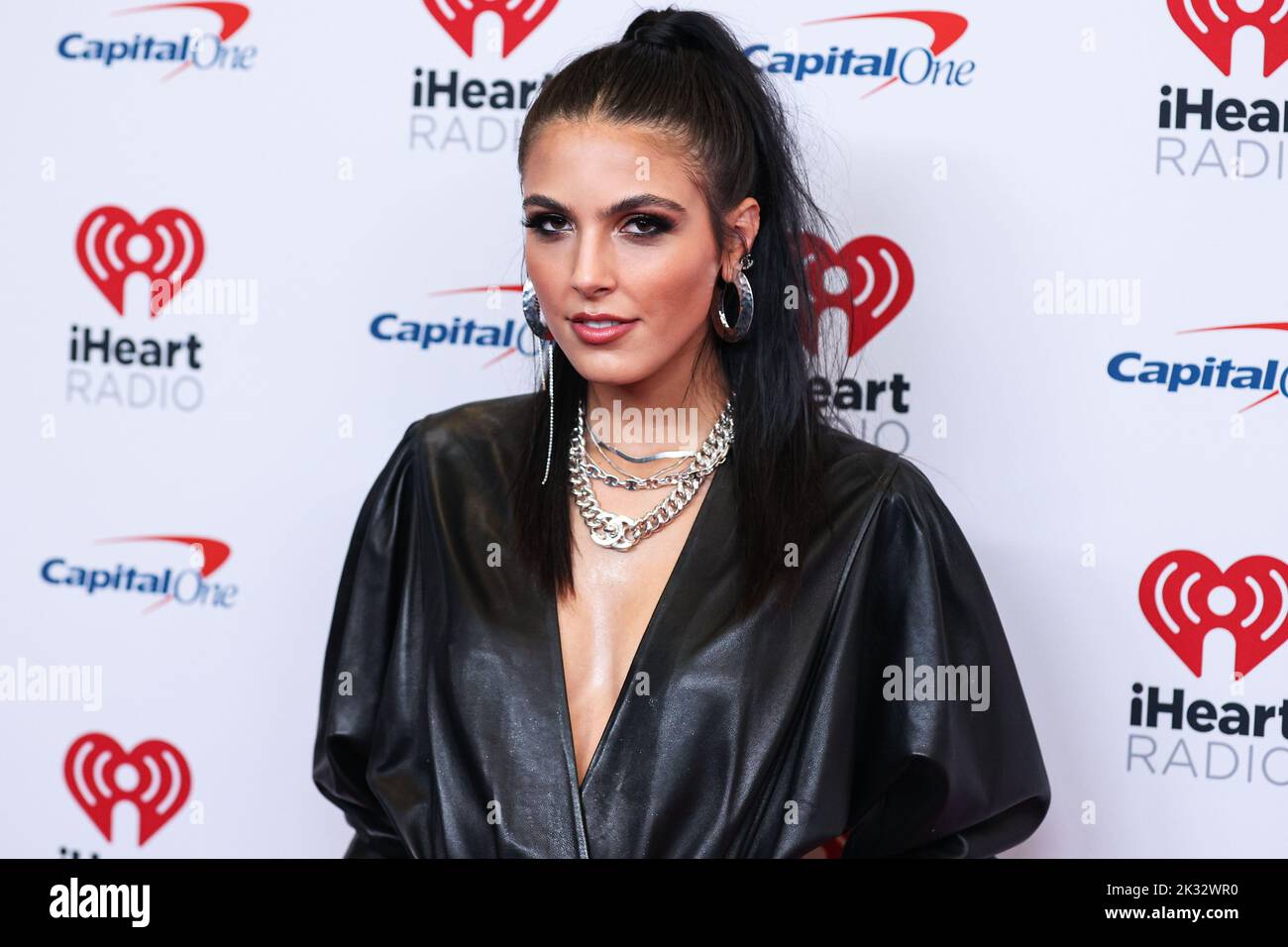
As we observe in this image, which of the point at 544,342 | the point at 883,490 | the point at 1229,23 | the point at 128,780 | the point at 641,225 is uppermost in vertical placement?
the point at 1229,23

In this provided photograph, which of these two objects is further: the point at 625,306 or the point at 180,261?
the point at 180,261

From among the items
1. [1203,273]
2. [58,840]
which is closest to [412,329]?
[58,840]

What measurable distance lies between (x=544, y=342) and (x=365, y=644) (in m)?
0.53

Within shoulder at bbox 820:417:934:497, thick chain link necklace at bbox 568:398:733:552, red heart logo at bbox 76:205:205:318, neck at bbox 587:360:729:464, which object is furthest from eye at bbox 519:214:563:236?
red heart logo at bbox 76:205:205:318

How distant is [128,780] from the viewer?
105 inches

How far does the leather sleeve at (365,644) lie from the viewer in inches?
85.0

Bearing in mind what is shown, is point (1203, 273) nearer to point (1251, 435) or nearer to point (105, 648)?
point (1251, 435)

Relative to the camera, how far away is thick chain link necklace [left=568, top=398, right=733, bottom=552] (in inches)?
80.4

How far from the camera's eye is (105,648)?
2648 mm

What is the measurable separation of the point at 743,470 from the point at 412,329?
79cm

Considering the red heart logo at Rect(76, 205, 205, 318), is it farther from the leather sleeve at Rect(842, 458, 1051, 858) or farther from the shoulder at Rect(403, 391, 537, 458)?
the leather sleeve at Rect(842, 458, 1051, 858)

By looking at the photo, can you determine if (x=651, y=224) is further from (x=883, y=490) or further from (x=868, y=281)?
(x=868, y=281)

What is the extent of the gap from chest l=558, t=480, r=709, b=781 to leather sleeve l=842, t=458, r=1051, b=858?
27 centimetres

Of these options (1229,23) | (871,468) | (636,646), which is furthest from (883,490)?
(1229,23)
